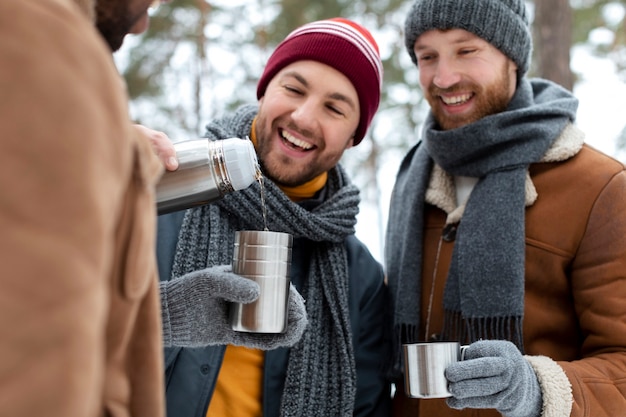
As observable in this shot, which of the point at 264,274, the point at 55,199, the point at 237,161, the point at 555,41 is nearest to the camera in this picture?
the point at 55,199

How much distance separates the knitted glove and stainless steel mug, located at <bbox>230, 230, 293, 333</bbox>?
6cm

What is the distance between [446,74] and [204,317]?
4.83 ft

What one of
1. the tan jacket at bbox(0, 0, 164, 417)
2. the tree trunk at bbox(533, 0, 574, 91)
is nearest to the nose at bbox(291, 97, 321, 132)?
the tan jacket at bbox(0, 0, 164, 417)

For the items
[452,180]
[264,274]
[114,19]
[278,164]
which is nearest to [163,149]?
[264,274]

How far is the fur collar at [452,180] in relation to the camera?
2432mm

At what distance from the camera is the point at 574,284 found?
7.52 feet

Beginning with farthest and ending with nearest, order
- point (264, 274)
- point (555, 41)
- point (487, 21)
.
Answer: point (555, 41) → point (487, 21) → point (264, 274)

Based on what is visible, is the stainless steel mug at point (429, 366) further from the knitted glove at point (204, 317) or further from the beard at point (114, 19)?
the beard at point (114, 19)

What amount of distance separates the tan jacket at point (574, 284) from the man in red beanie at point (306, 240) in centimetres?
32

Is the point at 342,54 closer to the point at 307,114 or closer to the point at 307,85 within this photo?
the point at 307,85

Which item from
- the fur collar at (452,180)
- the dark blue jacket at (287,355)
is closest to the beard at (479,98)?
the fur collar at (452,180)

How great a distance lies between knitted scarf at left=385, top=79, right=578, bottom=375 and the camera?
2.33 m

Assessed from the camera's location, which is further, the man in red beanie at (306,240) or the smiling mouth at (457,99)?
the smiling mouth at (457,99)

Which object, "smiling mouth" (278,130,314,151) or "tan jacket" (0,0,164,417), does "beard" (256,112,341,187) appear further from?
"tan jacket" (0,0,164,417)
